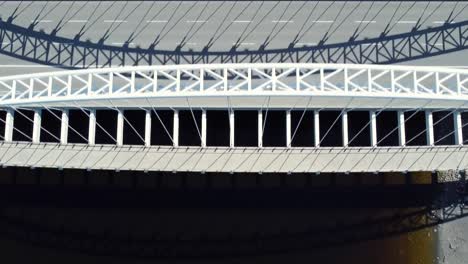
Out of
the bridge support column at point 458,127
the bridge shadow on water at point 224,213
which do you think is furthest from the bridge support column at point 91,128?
the bridge support column at point 458,127

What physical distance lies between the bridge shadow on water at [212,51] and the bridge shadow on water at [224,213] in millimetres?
8060

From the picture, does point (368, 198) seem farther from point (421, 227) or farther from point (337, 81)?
point (337, 81)

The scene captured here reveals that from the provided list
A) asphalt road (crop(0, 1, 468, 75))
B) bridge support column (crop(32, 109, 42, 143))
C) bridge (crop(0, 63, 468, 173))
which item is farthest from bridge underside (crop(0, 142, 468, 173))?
asphalt road (crop(0, 1, 468, 75))

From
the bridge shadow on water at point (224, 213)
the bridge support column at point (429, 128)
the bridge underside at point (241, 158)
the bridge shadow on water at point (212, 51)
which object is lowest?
the bridge shadow on water at point (224, 213)

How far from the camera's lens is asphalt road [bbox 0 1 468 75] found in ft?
100

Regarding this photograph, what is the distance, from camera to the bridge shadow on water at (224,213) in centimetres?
3212

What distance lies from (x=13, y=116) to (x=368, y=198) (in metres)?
24.6

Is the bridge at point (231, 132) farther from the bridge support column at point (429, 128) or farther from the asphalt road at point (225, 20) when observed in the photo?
the asphalt road at point (225, 20)

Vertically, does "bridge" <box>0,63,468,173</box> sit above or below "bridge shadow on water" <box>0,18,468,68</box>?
below

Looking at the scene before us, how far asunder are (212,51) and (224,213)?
11.5m

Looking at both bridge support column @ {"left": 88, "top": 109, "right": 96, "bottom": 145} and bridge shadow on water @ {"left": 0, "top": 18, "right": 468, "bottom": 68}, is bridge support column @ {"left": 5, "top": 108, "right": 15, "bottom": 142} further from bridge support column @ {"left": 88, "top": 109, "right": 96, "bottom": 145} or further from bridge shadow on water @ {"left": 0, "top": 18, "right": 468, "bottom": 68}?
bridge support column @ {"left": 88, "top": 109, "right": 96, "bottom": 145}

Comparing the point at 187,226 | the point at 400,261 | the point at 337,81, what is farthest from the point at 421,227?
the point at 187,226

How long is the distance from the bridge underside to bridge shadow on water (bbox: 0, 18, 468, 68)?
615cm

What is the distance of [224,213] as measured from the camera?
32.4 m
